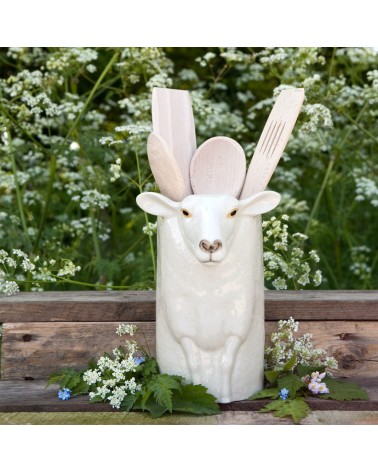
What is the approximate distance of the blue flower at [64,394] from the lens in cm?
263

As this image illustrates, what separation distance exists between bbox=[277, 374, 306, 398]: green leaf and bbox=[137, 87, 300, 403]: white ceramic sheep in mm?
103

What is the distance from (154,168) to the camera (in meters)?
2.56

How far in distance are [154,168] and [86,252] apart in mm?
1935

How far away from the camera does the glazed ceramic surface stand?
250 cm

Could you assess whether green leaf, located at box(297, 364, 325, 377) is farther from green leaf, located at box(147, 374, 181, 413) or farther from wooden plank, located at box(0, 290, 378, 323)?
green leaf, located at box(147, 374, 181, 413)

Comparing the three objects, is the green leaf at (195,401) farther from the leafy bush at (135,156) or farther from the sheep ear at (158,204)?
the leafy bush at (135,156)

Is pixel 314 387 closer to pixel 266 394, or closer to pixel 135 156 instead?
pixel 266 394

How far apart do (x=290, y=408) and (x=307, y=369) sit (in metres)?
0.26

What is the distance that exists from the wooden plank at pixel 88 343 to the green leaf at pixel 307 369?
0.50 ft

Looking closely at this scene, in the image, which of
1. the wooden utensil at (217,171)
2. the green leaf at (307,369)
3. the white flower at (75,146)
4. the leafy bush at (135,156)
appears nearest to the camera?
the wooden utensil at (217,171)

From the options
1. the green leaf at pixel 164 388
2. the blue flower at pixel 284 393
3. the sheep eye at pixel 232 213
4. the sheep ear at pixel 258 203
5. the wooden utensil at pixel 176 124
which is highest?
the wooden utensil at pixel 176 124

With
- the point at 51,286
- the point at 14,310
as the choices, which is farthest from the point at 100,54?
the point at 14,310

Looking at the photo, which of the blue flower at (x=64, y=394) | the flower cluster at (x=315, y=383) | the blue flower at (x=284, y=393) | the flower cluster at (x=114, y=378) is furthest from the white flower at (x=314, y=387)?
the blue flower at (x=64, y=394)

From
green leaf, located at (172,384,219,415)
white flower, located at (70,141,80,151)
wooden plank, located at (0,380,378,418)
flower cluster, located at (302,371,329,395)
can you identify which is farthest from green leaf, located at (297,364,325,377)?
white flower, located at (70,141,80,151)
